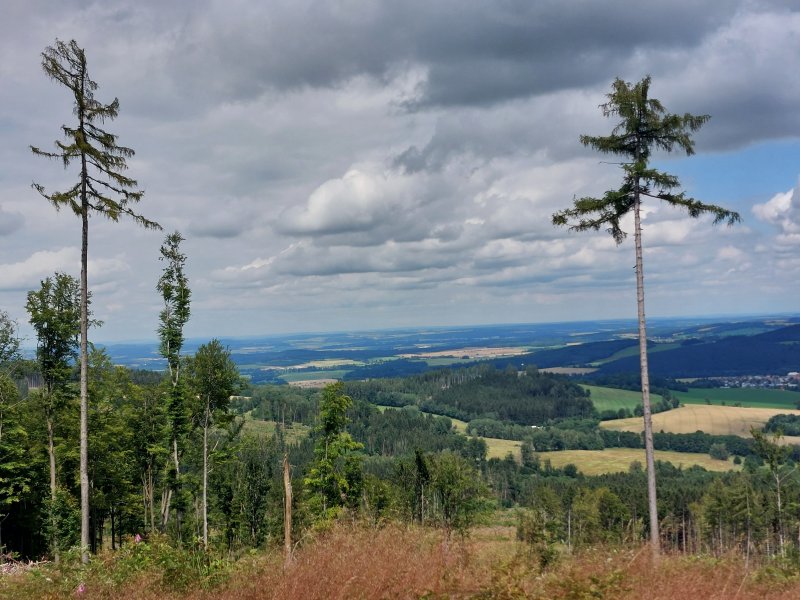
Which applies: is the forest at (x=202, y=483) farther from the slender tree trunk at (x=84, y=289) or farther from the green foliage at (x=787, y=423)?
the green foliage at (x=787, y=423)

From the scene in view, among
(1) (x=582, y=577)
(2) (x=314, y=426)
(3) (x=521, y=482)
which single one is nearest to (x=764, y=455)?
(2) (x=314, y=426)

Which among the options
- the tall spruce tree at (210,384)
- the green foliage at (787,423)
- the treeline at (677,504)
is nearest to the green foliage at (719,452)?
the green foliage at (787,423)

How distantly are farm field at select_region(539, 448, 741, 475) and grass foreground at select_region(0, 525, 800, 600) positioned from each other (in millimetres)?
128878

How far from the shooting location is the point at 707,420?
573ft

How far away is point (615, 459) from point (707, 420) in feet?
174

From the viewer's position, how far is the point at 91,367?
29.2 metres

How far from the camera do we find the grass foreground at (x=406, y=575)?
23.8 feet

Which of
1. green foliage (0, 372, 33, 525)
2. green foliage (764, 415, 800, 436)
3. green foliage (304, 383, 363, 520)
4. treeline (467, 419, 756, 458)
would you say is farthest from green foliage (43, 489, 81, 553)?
green foliage (764, 415, 800, 436)

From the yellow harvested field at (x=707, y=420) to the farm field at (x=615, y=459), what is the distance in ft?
60.8

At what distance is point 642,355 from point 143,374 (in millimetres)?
111759

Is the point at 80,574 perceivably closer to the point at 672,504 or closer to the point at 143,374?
the point at 672,504

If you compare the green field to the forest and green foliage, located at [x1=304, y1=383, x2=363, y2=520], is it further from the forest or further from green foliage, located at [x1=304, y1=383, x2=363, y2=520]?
green foliage, located at [x1=304, y1=383, x2=363, y2=520]

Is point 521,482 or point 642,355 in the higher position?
point 642,355

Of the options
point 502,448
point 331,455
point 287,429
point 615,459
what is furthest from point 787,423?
point 331,455
